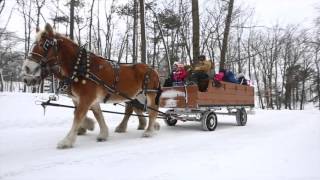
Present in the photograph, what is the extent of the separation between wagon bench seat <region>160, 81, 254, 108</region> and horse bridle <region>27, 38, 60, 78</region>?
3925 millimetres

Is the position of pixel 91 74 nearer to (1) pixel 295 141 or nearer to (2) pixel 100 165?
(2) pixel 100 165

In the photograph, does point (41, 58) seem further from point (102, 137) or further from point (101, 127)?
point (102, 137)

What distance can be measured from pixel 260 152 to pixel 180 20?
846 inches

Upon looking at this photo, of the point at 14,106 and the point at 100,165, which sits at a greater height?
the point at 14,106

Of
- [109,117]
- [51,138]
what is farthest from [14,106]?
[51,138]

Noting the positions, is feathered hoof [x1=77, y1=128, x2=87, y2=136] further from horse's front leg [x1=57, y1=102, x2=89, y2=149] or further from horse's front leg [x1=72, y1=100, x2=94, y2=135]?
horse's front leg [x1=57, y1=102, x2=89, y2=149]

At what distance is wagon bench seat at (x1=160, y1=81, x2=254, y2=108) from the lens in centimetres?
1039

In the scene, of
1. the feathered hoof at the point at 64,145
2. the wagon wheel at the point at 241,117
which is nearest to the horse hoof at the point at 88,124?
the feathered hoof at the point at 64,145

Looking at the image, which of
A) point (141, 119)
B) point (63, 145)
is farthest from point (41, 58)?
A: point (141, 119)

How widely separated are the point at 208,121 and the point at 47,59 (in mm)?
4841

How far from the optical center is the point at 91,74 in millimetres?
7816

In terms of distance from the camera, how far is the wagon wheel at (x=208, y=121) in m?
10.4

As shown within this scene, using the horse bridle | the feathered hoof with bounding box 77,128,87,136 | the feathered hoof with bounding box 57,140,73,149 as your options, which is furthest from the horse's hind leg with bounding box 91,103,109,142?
the horse bridle

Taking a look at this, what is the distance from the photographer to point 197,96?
406 inches
